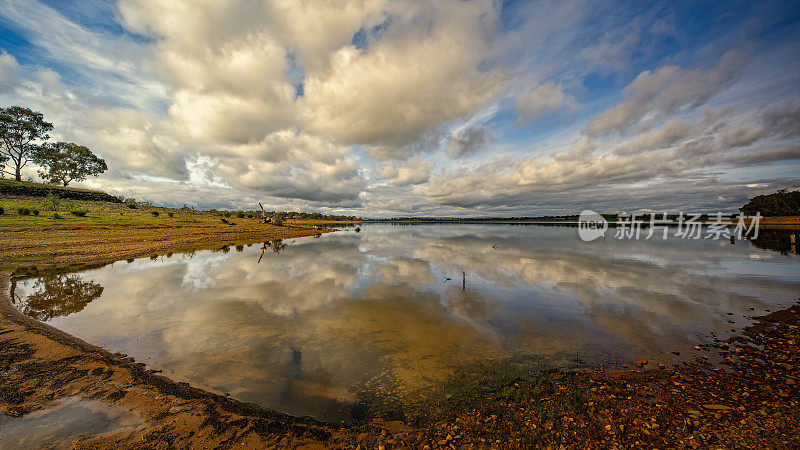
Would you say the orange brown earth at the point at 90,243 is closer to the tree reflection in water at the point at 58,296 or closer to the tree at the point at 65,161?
the tree reflection in water at the point at 58,296

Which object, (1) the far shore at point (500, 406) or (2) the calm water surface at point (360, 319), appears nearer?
(1) the far shore at point (500, 406)

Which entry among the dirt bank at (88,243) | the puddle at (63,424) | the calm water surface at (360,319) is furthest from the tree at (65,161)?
the puddle at (63,424)

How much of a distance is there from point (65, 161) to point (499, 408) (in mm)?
129643

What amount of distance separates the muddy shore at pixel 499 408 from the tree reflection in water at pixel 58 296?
4.77m

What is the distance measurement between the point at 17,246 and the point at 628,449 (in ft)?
167

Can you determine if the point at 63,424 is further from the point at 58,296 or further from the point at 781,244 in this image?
the point at 781,244

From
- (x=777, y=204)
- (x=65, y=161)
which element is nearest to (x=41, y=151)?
(x=65, y=161)

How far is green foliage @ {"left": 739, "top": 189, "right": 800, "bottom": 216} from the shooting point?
125688mm

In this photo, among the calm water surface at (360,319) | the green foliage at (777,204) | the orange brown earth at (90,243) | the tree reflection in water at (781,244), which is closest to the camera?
the calm water surface at (360,319)

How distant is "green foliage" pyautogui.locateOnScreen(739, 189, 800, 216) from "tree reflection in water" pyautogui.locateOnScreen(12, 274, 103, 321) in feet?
746

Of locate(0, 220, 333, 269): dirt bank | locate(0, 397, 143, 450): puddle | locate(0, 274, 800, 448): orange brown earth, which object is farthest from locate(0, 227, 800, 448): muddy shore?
locate(0, 220, 333, 269): dirt bank

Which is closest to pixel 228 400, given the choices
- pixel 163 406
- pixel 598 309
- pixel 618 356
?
pixel 163 406

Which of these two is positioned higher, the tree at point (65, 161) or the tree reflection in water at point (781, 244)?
the tree at point (65, 161)

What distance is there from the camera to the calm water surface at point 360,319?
380 inches
